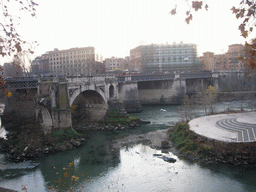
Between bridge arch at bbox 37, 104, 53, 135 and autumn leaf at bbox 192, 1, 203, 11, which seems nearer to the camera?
autumn leaf at bbox 192, 1, 203, 11

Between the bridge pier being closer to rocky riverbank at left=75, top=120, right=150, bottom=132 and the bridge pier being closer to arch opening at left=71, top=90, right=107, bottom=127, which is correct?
rocky riverbank at left=75, top=120, right=150, bottom=132

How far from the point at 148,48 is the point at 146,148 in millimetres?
47099

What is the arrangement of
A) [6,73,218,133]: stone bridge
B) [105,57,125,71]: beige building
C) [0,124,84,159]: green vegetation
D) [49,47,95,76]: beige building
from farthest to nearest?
[105,57,125,71]: beige building
[49,47,95,76]: beige building
[6,73,218,133]: stone bridge
[0,124,84,159]: green vegetation

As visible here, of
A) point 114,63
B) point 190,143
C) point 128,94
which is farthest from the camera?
point 114,63

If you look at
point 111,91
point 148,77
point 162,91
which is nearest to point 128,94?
point 148,77

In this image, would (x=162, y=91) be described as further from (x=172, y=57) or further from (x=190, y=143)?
(x=190, y=143)

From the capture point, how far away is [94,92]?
25.5 metres

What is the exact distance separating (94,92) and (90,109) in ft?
9.49

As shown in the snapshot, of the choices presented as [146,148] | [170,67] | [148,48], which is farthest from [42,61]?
[146,148]

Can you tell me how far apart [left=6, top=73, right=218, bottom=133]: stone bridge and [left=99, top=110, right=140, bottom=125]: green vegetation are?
92 centimetres

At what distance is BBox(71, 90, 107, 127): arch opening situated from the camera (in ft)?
85.3

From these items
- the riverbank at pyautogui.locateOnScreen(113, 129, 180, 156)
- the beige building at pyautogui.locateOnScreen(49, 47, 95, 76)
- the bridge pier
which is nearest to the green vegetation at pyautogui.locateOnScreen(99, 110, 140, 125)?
the riverbank at pyautogui.locateOnScreen(113, 129, 180, 156)

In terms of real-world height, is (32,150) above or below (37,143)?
below

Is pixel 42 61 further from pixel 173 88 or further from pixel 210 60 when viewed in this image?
pixel 210 60
